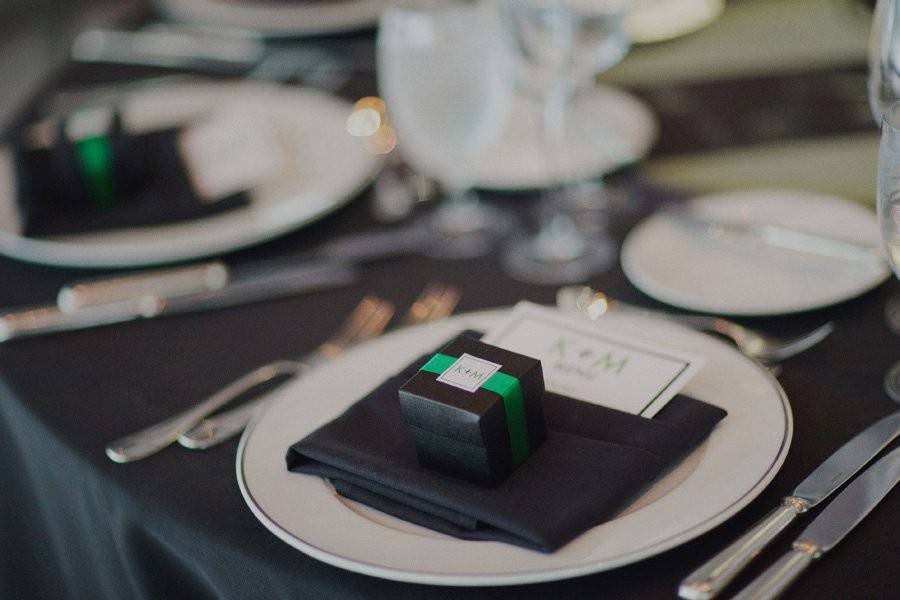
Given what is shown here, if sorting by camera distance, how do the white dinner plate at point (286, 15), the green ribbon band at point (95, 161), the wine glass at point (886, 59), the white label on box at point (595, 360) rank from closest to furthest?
the white label on box at point (595, 360)
the wine glass at point (886, 59)
the green ribbon band at point (95, 161)
the white dinner plate at point (286, 15)

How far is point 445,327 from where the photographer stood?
91cm

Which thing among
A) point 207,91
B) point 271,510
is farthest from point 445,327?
point 207,91

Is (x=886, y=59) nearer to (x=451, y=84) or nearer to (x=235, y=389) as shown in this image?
(x=451, y=84)

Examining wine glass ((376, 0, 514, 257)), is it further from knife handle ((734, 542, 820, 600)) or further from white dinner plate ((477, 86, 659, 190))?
knife handle ((734, 542, 820, 600))

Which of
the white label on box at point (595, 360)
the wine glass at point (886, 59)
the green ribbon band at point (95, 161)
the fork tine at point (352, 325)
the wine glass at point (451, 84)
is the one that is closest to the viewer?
the white label on box at point (595, 360)

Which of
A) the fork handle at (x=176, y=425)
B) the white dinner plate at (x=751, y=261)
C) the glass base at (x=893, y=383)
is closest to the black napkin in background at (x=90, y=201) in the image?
the fork handle at (x=176, y=425)

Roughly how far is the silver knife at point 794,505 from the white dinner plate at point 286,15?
1.11 meters

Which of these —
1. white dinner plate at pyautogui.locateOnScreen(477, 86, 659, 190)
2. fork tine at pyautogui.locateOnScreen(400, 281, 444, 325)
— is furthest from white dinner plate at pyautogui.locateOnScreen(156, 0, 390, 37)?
fork tine at pyautogui.locateOnScreen(400, 281, 444, 325)

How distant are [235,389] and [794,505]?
1.44 ft

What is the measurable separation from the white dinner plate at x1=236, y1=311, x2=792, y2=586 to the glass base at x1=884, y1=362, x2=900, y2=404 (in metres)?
0.11

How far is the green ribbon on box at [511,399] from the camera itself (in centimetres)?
69

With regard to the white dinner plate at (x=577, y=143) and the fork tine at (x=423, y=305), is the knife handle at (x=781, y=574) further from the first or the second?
the white dinner plate at (x=577, y=143)

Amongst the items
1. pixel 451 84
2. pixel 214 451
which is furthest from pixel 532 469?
pixel 451 84

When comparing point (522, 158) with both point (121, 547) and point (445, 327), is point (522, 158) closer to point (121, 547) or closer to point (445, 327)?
point (445, 327)
